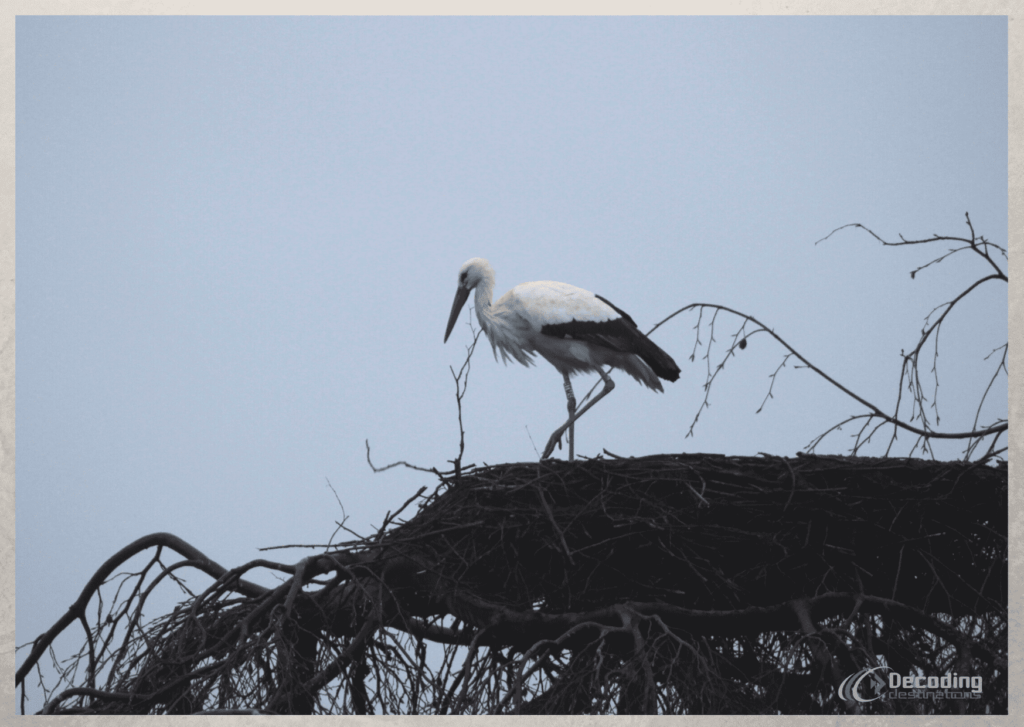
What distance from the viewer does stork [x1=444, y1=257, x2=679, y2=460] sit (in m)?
5.98

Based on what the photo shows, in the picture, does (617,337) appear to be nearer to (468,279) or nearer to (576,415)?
(576,415)

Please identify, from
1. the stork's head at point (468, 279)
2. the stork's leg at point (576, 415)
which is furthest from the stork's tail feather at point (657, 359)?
the stork's head at point (468, 279)

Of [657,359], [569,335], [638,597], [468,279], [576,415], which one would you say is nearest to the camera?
[638,597]

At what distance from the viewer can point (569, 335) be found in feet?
19.7

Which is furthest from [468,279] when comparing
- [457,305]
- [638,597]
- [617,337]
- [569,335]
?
[638,597]

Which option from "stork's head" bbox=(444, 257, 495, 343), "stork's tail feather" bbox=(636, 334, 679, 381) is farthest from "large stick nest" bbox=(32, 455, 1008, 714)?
"stork's head" bbox=(444, 257, 495, 343)

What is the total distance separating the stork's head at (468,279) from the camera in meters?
6.61

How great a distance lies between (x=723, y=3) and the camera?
11.6 ft

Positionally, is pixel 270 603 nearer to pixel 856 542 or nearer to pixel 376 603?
pixel 376 603

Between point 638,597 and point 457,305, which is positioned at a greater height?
point 457,305

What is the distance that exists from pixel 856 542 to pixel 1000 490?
2.12ft

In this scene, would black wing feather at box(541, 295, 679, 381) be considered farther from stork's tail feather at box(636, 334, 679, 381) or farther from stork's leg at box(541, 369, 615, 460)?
stork's leg at box(541, 369, 615, 460)

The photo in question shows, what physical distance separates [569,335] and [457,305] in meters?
1.08

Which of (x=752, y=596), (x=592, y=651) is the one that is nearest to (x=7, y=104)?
(x=592, y=651)
